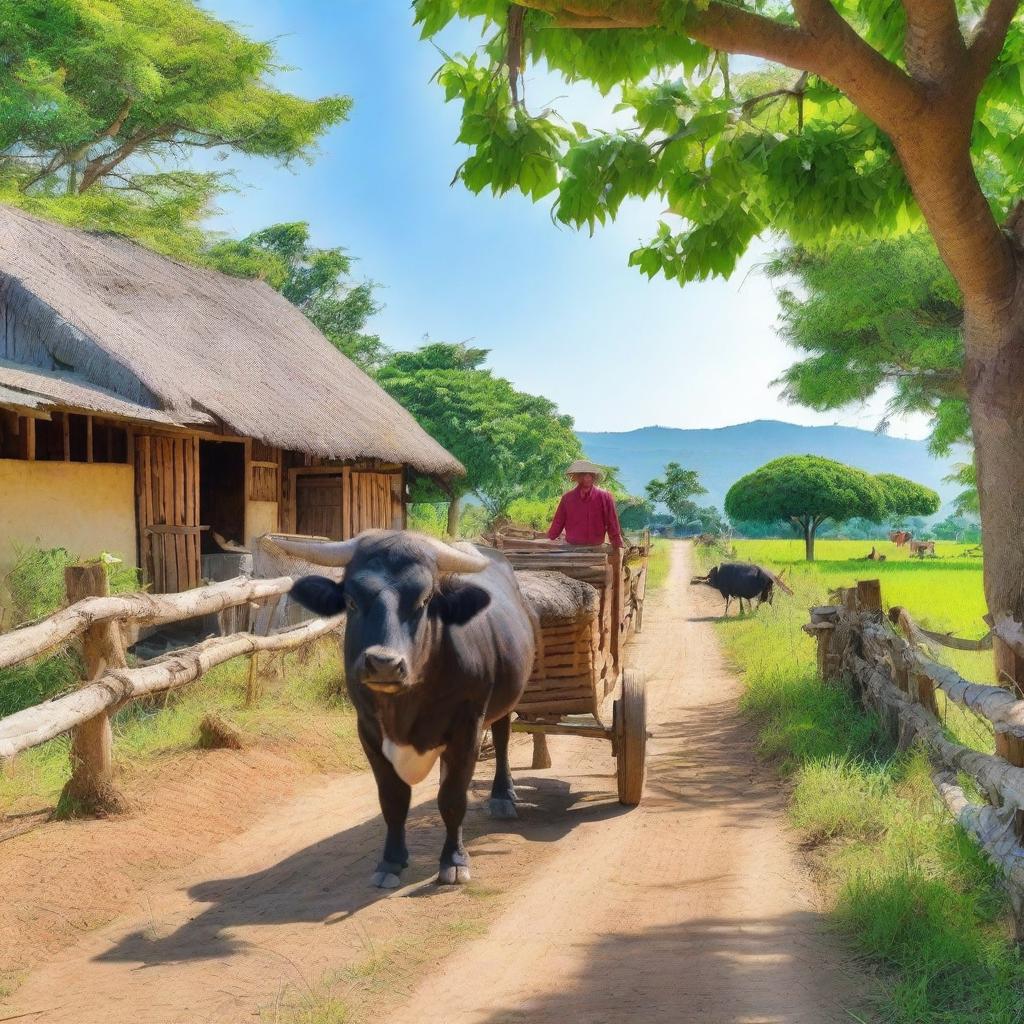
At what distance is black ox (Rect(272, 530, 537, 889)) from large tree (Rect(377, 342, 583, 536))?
24.6m

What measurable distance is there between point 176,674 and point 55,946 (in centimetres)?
218

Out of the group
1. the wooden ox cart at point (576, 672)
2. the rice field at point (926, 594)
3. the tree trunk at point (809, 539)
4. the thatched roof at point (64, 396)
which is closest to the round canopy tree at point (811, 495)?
the tree trunk at point (809, 539)

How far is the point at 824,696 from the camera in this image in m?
8.69

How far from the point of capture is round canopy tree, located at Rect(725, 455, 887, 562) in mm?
54562

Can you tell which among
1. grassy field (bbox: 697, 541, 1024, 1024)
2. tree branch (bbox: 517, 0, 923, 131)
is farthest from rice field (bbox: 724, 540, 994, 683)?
tree branch (bbox: 517, 0, 923, 131)

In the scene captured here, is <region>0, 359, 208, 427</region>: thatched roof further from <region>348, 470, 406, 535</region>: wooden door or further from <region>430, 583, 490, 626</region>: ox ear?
<region>430, 583, 490, 626</region>: ox ear

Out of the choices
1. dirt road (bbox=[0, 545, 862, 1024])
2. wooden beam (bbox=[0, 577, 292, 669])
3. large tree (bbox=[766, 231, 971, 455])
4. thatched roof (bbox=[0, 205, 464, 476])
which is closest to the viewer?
dirt road (bbox=[0, 545, 862, 1024])

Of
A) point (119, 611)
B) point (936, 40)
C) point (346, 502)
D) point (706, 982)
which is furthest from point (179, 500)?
point (936, 40)

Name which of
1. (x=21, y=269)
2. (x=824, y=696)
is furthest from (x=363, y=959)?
(x=21, y=269)

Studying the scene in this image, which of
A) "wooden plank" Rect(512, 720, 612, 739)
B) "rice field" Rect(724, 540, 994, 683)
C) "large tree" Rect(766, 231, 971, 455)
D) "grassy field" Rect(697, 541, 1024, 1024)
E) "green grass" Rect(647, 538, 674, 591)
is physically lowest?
"green grass" Rect(647, 538, 674, 591)

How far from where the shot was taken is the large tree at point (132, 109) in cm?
1866

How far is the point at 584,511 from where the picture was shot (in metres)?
8.28

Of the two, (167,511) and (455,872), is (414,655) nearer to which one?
(455,872)

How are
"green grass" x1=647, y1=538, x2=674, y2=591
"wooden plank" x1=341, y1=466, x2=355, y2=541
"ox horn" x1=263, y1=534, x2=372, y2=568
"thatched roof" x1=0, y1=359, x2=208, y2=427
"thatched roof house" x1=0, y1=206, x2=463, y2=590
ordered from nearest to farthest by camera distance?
"ox horn" x1=263, y1=534, x2=372, y2=568, "thatched roof" x1=0, y1=359, x2=208, y2=427, "thatched roof house" x1=0, y1=206, x2=463, y2=590, "wooden plank" x1=341, y1=466, x2=355, y2=541, "green grass" x1=647, y1=538, x2=674, y2=591
